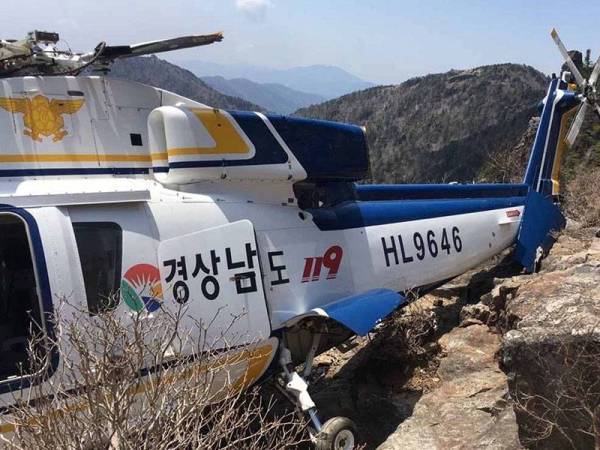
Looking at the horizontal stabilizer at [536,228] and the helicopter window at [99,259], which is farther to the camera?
the horizontal stabilizer at [536,228]

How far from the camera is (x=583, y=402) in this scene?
312 cm

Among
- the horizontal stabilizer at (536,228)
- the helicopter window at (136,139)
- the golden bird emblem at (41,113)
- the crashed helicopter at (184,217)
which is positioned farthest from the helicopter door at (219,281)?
the horizontal stabilizer at (536,228)

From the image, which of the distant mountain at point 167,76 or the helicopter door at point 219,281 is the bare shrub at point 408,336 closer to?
the helicopter door at point 219,281

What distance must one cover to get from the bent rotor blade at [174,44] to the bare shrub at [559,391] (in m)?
2.87

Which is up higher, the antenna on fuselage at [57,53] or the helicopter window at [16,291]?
the antenna on fuselage at [57,53]

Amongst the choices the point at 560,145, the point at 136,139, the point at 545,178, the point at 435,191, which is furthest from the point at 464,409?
the point at 560,145

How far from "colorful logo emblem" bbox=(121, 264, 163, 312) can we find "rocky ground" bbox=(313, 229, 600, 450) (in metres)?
2.11

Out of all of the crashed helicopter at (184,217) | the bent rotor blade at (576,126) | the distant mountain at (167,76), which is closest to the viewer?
the crashed helicopter at (184,217)

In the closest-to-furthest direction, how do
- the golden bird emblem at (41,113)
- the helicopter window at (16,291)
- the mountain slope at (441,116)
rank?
1. the helicopter window at (16,291)
2. the golden bird emblem at (41,113)
3. the mountain slope at (441,116)

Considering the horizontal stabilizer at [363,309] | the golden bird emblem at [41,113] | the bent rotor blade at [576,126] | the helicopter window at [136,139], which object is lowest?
the horizontal stabilizer at [363,309]

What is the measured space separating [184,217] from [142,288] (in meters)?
0.64

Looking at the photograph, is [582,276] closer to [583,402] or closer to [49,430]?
[583,402]

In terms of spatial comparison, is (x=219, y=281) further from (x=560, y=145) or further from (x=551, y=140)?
(x=560, y=145)

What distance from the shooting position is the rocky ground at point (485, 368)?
3.27 m
